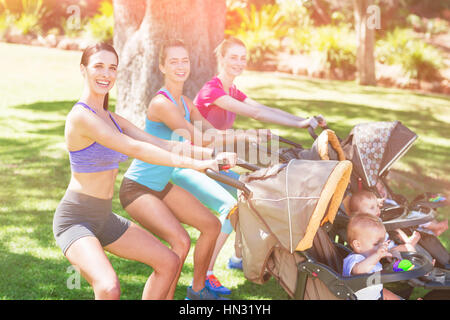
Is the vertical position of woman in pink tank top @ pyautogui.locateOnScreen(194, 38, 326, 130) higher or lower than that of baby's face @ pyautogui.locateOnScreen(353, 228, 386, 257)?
higher

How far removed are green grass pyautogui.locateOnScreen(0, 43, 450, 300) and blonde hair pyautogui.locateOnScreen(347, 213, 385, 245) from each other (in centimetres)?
126

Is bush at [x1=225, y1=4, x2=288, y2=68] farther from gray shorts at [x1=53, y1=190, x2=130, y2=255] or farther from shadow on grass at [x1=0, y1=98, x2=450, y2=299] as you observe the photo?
gray shorts at [x1=53, y1=190, x2=130, y2=255]

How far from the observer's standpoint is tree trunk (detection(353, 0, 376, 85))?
14.4 meters

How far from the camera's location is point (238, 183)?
3.34 m

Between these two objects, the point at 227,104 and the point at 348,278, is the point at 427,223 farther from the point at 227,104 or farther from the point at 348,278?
the point at 227,104

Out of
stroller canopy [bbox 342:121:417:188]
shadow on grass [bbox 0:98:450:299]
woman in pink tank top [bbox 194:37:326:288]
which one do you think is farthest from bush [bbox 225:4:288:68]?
stroller canopy [bbox 342:121:417:188]

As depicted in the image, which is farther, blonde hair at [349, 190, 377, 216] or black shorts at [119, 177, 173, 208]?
blonde hair at [349, 190, 377, 216]

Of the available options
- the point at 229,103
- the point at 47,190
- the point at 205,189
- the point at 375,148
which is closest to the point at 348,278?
the point at 375,148

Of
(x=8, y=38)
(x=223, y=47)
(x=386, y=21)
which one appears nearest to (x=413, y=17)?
(x=386, y=21)

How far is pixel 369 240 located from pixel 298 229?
584 mm

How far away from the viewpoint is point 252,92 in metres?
14.0

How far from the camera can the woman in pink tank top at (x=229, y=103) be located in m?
4.62

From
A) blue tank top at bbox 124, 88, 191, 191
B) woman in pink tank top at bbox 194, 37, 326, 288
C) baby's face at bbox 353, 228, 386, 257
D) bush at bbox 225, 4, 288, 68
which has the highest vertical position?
bush at bbox 225, 4, 288, 68

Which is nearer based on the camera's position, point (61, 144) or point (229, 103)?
point (229, 103)
